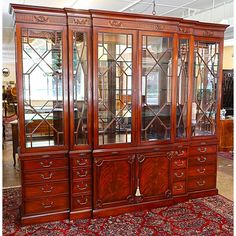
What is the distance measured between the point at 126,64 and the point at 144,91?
0.40m

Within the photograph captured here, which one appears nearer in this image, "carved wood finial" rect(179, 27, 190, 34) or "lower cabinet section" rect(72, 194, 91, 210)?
"lower cabinet section" rect(72, 194, 91, 210)

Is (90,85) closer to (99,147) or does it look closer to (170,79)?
(99,147)

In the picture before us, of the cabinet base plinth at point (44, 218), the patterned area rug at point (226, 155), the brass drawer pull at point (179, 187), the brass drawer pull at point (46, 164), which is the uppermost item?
the brass drawer pull at point (46, 164)

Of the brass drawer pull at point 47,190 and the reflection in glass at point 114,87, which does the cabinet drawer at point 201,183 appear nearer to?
the reflection in glass at point 114,87

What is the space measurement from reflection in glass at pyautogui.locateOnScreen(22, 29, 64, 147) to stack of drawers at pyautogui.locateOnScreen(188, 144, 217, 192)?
1.81 metres

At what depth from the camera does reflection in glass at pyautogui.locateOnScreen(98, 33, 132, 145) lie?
122 inches

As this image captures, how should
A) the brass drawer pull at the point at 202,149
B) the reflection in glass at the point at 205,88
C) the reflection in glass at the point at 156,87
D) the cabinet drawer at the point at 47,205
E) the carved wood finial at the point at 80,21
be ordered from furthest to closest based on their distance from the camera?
the brass drawer pull at the point at 202,149 → the reflection in glass at the point at 205,88 → the reflection in glass at the point at 156,87 → the cabinet drawer at the point at 47,205 → the carved wood finial at the point at 80,21

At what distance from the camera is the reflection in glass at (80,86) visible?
3006 millimetres

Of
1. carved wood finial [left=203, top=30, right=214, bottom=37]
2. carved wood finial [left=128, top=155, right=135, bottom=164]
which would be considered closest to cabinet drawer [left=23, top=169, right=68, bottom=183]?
carved wood finial [left=128, top=155, right=135, bottom=164]

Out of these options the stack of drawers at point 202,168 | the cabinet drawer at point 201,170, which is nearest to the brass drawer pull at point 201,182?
the stack of drawers at point 202,168

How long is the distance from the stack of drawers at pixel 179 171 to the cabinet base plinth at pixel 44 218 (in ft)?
4.68

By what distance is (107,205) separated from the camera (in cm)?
325

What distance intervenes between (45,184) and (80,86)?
1.17 meters

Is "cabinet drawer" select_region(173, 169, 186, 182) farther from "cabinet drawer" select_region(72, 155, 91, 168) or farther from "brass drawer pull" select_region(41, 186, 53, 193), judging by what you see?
"brass drawer pull" select_region(41, 186, 53, 193)
